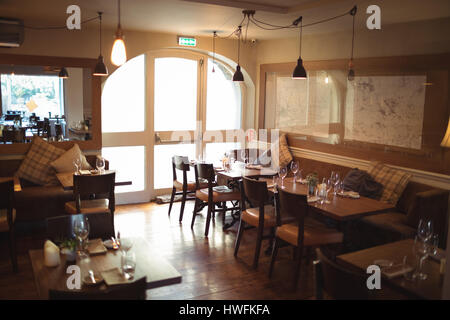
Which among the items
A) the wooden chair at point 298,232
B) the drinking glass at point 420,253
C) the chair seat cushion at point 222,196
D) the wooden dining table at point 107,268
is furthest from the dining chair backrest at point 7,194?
the drinking glass at point 420,253

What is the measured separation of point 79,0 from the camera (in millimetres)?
4438

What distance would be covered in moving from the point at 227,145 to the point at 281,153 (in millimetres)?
1333

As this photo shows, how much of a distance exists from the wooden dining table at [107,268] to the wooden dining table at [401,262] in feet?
3.78

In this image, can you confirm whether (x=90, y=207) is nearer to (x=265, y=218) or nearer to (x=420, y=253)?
(x=265, y=218)

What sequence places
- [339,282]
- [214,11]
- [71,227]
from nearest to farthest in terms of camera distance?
[339,282]
[71,227]
[214,11]

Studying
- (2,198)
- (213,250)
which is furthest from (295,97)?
(2,198)

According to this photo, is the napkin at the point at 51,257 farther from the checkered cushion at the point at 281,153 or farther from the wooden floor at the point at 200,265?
the checkered cushion at the point at 281,153

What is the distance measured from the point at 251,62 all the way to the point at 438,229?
440 centimetres

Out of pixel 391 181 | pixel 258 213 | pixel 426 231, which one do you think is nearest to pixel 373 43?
pixel 391 181

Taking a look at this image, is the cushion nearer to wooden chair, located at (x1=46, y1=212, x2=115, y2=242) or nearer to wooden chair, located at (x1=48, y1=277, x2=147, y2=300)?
wooden chair, located at (x1=46, y1=212, x2=115, y2=242)

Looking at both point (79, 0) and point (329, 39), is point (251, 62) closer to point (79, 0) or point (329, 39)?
point (329, 39)

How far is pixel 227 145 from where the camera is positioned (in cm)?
785

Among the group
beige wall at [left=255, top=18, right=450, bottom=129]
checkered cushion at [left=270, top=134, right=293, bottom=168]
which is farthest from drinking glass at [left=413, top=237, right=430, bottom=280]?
checkered cushion at [left=270, top=134, right=293, bottom=168]

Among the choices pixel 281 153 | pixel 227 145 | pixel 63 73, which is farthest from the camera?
pixel 227 145
